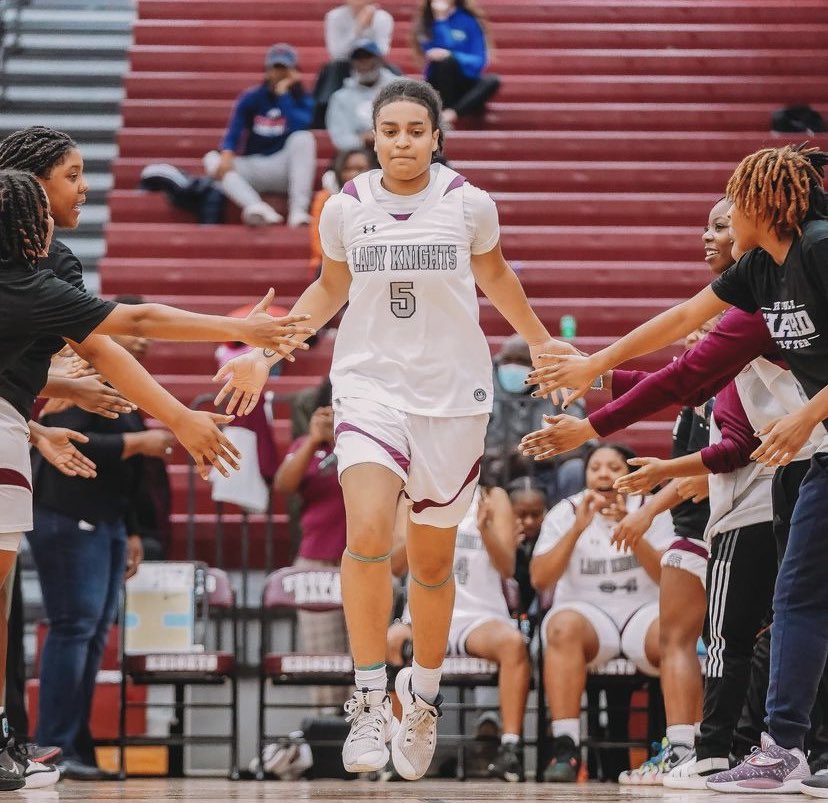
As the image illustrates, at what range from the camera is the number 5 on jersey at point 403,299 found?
453 cm

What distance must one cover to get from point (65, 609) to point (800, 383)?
345cm

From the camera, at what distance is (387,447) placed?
4.47m

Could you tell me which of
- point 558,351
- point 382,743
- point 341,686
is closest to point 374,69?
point 341,686

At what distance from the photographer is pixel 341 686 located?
24.7 feet

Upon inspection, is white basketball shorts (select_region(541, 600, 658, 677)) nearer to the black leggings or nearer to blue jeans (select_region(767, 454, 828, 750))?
blue jeans (select_region(767, 454, 828, 750))

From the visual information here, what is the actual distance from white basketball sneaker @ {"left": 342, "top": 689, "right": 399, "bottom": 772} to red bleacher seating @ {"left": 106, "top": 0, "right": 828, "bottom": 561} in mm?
4478

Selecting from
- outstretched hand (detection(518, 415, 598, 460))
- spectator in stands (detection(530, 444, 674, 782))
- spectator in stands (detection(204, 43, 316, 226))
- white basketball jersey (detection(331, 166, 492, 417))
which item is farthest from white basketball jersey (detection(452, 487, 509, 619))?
spectator in stands (detection(204, 43, 316, 226))

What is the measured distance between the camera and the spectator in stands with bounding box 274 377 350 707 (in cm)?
741

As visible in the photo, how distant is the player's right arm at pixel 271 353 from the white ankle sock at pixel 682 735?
95.0 inches

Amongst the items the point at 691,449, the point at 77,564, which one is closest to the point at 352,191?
the point at 691,449

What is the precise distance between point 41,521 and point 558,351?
273cm

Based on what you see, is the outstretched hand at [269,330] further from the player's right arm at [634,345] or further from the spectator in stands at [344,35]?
the spectator in stands at [344,35]

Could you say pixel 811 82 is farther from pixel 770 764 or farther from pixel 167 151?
pixel 770 764

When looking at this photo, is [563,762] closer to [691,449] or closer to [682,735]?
[682,735]
